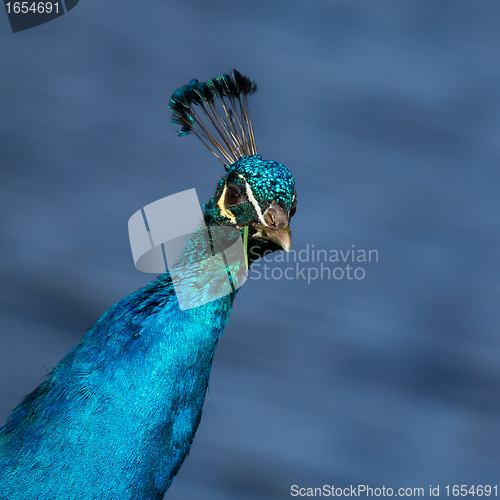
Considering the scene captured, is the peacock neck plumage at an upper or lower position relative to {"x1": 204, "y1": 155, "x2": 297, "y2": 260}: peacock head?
lower

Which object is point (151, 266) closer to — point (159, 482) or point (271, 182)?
point (271, 182)

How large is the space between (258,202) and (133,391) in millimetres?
482

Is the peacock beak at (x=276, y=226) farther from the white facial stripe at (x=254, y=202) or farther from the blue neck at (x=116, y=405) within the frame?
the blue neck at (x=116, y=405)

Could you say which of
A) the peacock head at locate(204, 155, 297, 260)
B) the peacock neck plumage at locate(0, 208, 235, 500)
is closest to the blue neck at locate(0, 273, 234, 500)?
the peacock neck plumage at locate(0, 208, 235, 500)

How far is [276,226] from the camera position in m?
1.46

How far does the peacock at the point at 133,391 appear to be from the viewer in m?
1.43

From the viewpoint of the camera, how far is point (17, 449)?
4.79 ft

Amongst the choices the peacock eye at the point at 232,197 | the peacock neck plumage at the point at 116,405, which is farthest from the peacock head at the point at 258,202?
the peacock neck plumage at the point at 116,405

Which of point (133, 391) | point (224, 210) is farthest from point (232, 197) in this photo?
point (133, 391)

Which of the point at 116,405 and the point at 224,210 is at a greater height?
the point at 224,210

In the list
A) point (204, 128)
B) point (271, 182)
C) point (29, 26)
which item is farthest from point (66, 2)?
point (271, 182)

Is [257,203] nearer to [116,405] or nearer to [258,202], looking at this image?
[258,202]

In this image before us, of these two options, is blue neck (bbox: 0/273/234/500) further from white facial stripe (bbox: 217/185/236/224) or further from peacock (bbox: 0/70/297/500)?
white facial stripe (bbox: 217/185/236/224)

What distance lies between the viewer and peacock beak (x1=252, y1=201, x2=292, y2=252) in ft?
4.75
